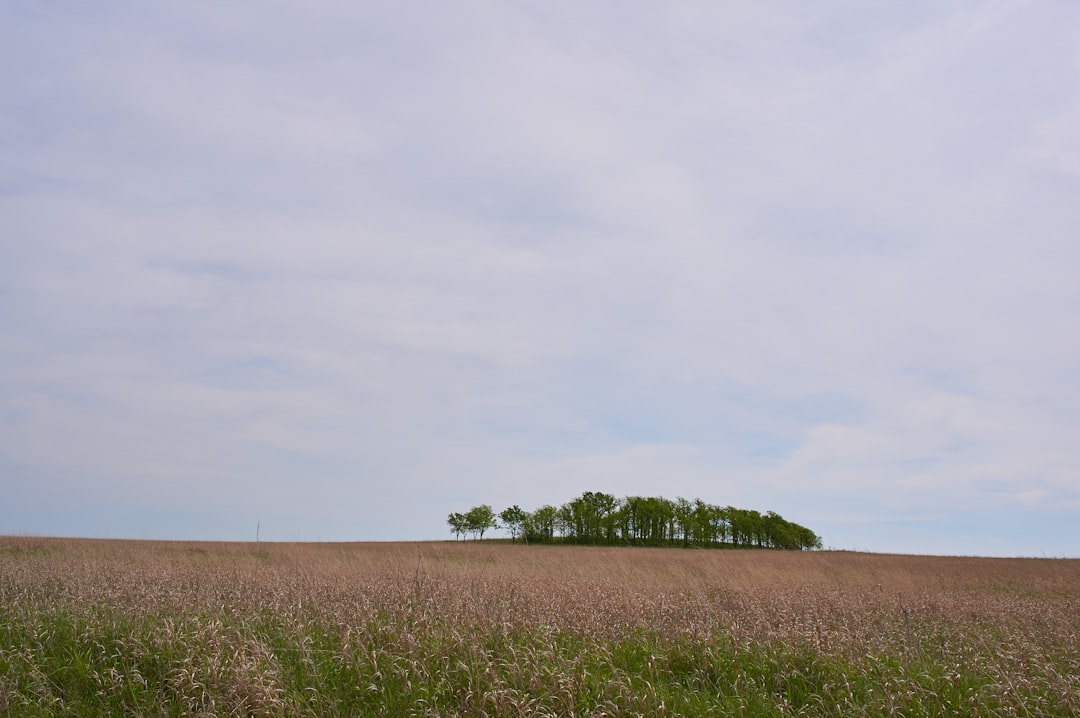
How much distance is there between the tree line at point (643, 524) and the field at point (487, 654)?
188 feet

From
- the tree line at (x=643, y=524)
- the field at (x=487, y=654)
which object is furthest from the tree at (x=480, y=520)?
the field at (x=487, y=654)

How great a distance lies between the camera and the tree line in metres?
68.4

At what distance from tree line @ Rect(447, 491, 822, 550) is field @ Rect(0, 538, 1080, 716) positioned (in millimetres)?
57234

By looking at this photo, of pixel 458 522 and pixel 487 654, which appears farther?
pixel 458 522

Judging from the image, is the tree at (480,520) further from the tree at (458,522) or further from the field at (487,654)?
the field at (487,654)

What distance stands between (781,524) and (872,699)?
77.8 m

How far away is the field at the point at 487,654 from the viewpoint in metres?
6.23

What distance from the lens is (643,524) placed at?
68750 millimetres

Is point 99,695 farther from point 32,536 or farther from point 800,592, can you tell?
point 32,536

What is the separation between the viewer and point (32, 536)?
3262 cm

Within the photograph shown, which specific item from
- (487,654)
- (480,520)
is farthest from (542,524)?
(487,654)

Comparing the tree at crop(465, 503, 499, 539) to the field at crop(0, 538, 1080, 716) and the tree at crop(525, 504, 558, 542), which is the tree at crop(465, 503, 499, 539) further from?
the field at crop(0, 538, 1080, 716)

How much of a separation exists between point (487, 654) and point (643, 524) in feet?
211

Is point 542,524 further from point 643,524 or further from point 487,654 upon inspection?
point 487,654
